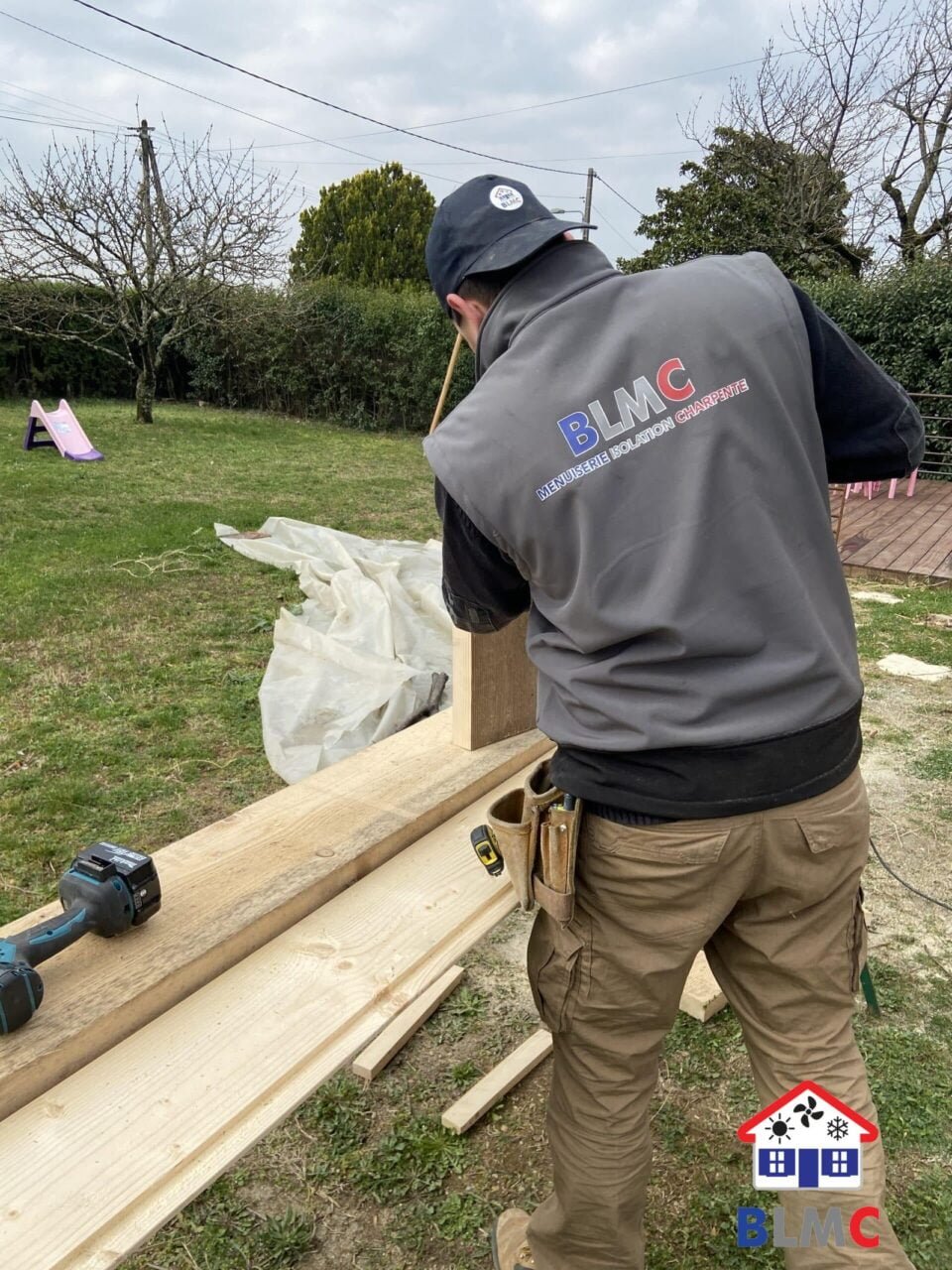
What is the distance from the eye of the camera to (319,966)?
1583 millimetres

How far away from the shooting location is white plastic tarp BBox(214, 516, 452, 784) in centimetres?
363

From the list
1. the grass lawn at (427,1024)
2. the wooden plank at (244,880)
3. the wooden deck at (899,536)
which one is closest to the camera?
the wooden plank at (244,880)

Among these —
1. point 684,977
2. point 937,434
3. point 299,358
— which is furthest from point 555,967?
point 299,358

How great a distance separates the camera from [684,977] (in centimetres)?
132

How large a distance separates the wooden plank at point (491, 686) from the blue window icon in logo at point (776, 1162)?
1.13 meters

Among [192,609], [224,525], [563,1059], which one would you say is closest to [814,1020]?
[563,1059]

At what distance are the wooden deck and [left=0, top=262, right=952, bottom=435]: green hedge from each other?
22.5ft

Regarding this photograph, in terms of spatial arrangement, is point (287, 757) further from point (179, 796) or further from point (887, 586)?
point (887, 586)

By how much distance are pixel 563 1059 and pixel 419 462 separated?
1096 cm

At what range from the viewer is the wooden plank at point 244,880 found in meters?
1.34

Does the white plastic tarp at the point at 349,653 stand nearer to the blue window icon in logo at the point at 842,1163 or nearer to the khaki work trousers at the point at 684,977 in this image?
the khaki work trousers at the point at 684,977

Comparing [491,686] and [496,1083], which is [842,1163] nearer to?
[496,1083]

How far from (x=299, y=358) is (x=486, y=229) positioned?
16355 mm

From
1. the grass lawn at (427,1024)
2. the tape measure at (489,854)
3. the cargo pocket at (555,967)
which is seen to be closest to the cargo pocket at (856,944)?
the cargo pocket at (555,967)
